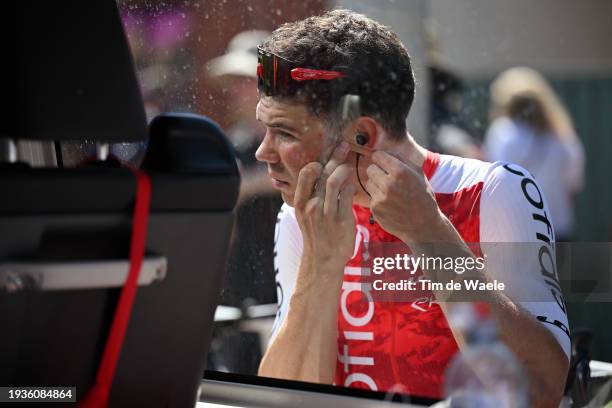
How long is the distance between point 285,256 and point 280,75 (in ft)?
1.46

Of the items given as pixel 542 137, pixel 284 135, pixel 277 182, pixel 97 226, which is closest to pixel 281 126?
pixel 284 135

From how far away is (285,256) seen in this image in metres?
2.33

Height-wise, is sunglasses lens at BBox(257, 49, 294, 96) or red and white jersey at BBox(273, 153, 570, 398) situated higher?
sunglasses lens at BBox(257, 49, 294, 96)

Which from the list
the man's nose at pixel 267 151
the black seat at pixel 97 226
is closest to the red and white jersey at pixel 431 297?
the man's nose at pixel 267 151

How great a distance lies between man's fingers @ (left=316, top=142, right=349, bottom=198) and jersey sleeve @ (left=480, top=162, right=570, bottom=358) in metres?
0.36

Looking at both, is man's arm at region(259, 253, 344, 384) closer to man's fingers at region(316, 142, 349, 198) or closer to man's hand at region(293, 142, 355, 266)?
man's hand at region(293, 142, 355, 266)

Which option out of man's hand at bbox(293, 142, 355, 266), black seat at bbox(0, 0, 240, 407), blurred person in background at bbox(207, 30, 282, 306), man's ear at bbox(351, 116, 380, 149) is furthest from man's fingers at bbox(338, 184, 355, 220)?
black seat at bbox(0, 0, 240, 407)

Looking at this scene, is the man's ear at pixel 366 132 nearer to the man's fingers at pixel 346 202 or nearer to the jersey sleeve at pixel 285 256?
the man's fingers at pixel 346 202

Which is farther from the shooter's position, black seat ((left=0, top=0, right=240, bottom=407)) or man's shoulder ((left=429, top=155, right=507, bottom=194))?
man's shoulder ((left=429, top=155, right=507, bottom=194))

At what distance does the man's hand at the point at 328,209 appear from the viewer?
7.07ft

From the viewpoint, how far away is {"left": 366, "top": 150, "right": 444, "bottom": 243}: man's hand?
2.04 metres

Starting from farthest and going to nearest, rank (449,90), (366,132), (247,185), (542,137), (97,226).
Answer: (247,185)
(366,132)
(449,90)
(542,137)
(97,226)

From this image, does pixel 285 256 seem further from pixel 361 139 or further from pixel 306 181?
pixel 361 139

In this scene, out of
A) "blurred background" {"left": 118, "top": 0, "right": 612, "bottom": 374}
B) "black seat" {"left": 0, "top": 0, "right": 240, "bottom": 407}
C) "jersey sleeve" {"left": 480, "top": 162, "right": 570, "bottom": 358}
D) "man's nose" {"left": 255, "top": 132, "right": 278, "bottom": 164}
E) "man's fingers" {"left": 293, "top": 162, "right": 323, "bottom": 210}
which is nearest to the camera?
"black seat" {"left": 0, "top": 0, "right": 240, "bottom": 407}
